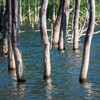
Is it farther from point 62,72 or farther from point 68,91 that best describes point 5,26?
point 68,91

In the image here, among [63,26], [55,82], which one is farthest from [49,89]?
[63,26]

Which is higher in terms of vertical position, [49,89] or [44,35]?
[44,35]

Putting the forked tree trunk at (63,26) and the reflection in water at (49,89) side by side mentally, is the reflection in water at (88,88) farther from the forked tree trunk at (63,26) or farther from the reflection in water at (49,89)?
the forked tree trunk at (63,26)

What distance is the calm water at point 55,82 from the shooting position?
22375mm

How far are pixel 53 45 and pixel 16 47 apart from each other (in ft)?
64.0

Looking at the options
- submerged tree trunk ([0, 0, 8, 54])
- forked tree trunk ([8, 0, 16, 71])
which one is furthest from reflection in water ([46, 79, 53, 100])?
submerged tree trunk ([0, 0, 8, 54])

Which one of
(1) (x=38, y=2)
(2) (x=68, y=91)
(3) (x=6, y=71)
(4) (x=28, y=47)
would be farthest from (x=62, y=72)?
(1) (x=38, y=2)

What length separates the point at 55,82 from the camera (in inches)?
1003

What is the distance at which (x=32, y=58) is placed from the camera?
35594mm

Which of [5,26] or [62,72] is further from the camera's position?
[5,26]

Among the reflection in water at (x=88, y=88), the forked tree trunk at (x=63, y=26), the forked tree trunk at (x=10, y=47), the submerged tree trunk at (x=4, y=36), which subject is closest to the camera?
the reflection in water at (x=88, y=88)

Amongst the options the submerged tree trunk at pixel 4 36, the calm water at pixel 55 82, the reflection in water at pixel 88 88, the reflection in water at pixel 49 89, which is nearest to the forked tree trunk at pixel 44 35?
the reflection in water at pixel 49 89

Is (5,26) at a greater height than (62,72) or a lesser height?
greater

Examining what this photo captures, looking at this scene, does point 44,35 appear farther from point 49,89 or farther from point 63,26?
point 63,26
